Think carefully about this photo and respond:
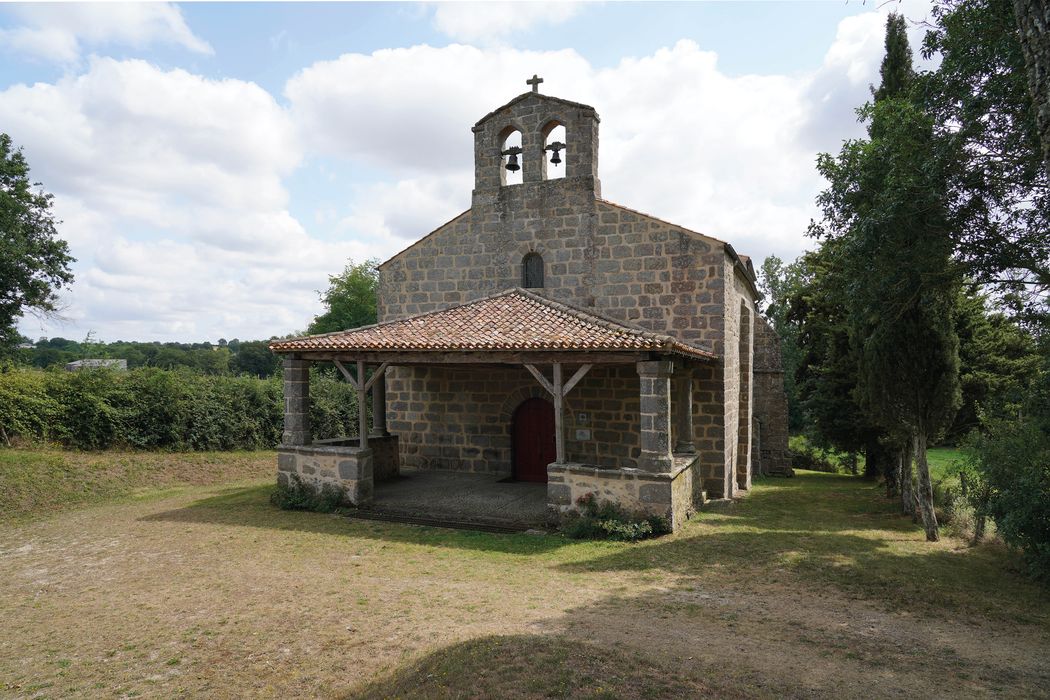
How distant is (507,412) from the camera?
13.9 metres

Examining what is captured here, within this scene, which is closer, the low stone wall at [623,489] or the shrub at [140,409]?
the low stone wall at [623,489]

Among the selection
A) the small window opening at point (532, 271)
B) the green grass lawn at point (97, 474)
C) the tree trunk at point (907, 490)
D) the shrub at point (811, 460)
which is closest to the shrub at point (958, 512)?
the tree trunk at point (907, 490)

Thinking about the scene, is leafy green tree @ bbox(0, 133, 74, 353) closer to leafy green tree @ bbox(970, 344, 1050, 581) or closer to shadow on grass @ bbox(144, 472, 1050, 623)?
shadow on grass @ bbox(144, 472, 1050, 623)

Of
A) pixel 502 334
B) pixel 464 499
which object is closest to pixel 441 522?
pixel 464 499

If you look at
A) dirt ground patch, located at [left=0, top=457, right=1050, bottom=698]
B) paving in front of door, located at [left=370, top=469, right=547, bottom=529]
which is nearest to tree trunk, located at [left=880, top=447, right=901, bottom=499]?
dirt ground patch, located at [left=0, top=457, right=1050, bottom=698]

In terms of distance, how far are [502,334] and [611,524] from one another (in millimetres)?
3595

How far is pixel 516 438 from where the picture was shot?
46.0 feet

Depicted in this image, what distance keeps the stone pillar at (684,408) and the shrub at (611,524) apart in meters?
2.43

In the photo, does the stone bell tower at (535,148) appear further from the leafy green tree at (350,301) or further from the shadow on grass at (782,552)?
the leafy green tree at (350,301)

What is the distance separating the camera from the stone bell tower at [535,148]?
42.7 ft

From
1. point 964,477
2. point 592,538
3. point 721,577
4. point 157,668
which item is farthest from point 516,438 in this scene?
point 157,668

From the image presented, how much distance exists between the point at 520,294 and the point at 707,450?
16.6 feet

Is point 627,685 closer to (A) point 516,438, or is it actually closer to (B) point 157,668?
(B) point 157,668

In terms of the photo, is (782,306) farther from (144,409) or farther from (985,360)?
(144,409)
